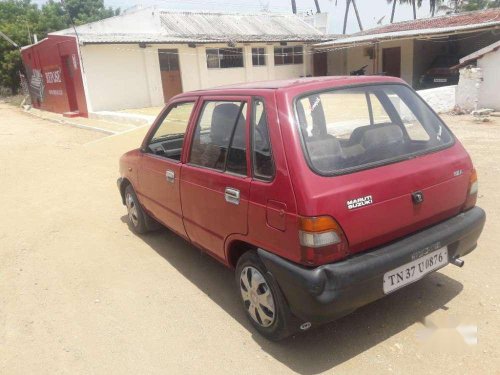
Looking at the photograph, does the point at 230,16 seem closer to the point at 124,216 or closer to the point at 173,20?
the point at 173,20

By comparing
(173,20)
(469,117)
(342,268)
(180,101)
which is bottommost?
(469,117)

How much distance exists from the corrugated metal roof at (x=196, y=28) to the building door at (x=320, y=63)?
4.42ft

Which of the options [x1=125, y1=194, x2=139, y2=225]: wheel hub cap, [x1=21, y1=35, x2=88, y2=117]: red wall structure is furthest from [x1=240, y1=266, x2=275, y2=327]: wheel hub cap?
[x1=21, y1=35, x2=88, y2=117]: red wall structure

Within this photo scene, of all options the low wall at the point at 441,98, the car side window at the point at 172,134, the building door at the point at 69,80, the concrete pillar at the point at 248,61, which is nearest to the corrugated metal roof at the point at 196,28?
the concrete pillar at the point at 248,61

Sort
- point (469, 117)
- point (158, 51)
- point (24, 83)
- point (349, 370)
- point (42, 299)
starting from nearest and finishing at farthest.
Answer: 1. point (349, 370)
2. point (42, 299)
3. point (469, 117)
4. point (158, 51)
5. point (24, 83)

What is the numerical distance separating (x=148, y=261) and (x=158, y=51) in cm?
1783

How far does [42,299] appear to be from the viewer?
3680 millimetres

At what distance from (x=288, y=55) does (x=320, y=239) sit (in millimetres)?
24790

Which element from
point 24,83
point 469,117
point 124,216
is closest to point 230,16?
point 24,83

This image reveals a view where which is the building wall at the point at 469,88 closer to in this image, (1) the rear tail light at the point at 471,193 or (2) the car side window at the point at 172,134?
(2) the car side window at the point at 172,134

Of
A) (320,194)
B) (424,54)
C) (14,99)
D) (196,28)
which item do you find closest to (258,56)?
(196,28)

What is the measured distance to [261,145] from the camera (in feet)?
8.96

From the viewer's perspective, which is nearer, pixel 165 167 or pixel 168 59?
pixel 165 167

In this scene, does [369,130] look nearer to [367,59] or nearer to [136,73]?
[136,73]
